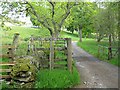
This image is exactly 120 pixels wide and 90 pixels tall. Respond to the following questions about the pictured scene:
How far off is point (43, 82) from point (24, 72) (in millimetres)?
897

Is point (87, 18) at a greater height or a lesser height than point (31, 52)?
greater

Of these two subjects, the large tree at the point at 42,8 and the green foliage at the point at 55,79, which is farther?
the large tree at the point at 42,8

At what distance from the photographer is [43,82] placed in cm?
891

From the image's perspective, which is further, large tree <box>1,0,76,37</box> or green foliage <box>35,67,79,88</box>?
large tree <box>1,0,76,37</box>

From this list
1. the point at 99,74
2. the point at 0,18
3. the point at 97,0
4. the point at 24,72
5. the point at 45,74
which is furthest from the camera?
the point at 97,0

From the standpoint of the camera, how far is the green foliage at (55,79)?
8859 millimetres

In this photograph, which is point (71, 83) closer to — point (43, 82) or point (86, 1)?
point (43, 82)

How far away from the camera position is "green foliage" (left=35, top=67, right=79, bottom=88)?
8859mm

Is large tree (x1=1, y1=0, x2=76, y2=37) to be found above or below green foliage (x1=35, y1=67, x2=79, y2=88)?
above

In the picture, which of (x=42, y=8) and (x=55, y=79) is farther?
(x=42, y=8)

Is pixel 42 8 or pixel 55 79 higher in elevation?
pixel 42 8

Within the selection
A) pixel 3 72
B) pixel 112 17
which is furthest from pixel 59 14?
pixel 3 72

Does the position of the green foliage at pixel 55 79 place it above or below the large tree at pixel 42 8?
below

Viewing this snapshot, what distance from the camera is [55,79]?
9.20 metres
